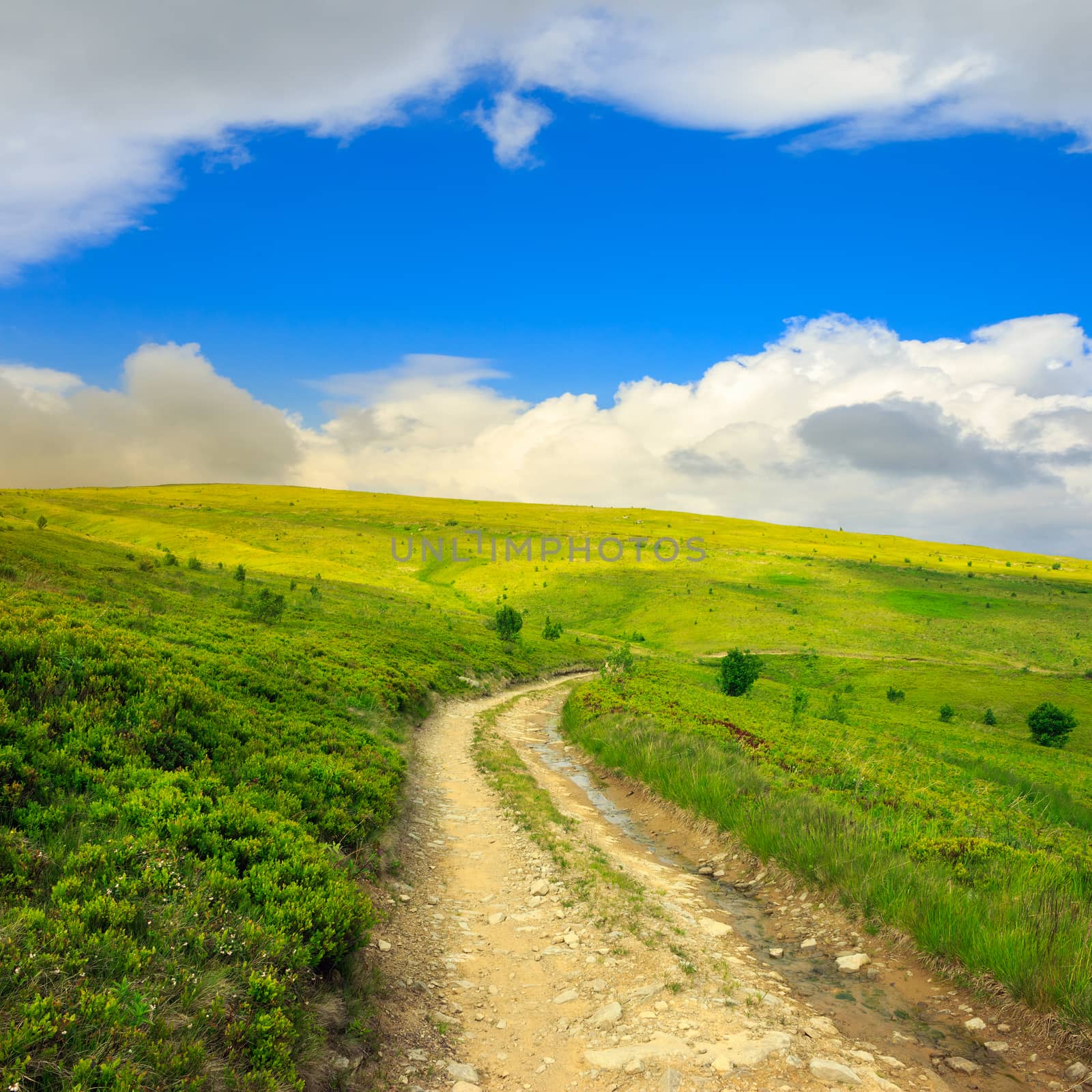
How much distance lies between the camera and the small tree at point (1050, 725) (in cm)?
4284

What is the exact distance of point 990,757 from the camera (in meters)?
32.2

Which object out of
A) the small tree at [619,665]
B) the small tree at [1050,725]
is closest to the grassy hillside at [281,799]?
the small tree at [1050,725]

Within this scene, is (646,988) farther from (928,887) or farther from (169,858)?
(169,858)

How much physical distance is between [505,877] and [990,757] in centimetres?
3179

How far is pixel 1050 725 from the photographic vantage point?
141 ft

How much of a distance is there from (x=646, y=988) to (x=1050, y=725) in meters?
49.2

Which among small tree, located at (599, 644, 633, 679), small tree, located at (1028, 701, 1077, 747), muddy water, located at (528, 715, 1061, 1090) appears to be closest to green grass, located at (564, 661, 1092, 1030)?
muddy water, located at (528, 715, 1061, 1090)

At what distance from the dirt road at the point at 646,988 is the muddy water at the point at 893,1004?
0.02 m

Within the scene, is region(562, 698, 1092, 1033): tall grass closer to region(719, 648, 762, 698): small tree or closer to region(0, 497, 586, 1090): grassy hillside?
region(0, 497, 586, 1090): grassy hillside

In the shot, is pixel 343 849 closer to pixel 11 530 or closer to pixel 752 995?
pixel 752 995

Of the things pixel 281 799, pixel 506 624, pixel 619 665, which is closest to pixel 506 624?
pixel 506 624

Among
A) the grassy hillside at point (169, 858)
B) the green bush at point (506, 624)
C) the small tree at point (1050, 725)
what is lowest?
the small tree at point (1050, 725)

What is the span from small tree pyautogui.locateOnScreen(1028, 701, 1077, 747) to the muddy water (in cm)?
4471

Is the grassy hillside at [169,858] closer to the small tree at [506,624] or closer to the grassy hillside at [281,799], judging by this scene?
the grassy hillside at [281,799]
